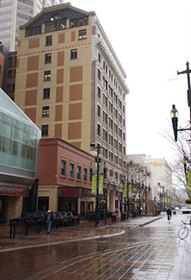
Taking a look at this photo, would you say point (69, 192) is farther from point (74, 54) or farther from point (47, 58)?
point (47, 58)

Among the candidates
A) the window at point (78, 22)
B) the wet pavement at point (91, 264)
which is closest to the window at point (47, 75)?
the window at point (78, 22)

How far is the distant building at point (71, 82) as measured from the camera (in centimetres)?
5800

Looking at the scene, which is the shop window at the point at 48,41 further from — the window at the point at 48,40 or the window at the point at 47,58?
the window at the point at 47,58

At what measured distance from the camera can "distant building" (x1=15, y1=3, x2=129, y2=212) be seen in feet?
190

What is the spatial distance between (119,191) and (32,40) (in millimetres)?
32462

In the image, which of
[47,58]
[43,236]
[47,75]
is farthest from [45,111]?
[43,236]

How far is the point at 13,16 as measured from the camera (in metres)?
139

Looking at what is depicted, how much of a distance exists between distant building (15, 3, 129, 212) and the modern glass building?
1831 cm

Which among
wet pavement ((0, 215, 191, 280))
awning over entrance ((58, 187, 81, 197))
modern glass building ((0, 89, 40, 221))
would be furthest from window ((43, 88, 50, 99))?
wet pavement ((0, 215, 191, 280))

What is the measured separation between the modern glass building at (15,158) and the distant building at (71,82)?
18.3 metres

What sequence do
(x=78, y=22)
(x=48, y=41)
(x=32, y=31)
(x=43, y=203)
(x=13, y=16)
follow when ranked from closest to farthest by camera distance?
1. (x=43, y=203)
2. (x=78, y=22)
3. (x=48, y=41)
4. (x=32, y=31)
5. (x=13, y=16)

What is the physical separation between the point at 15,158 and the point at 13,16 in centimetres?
11724

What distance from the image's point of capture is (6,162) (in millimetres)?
33281

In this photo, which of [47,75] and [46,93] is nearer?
[46,93]
